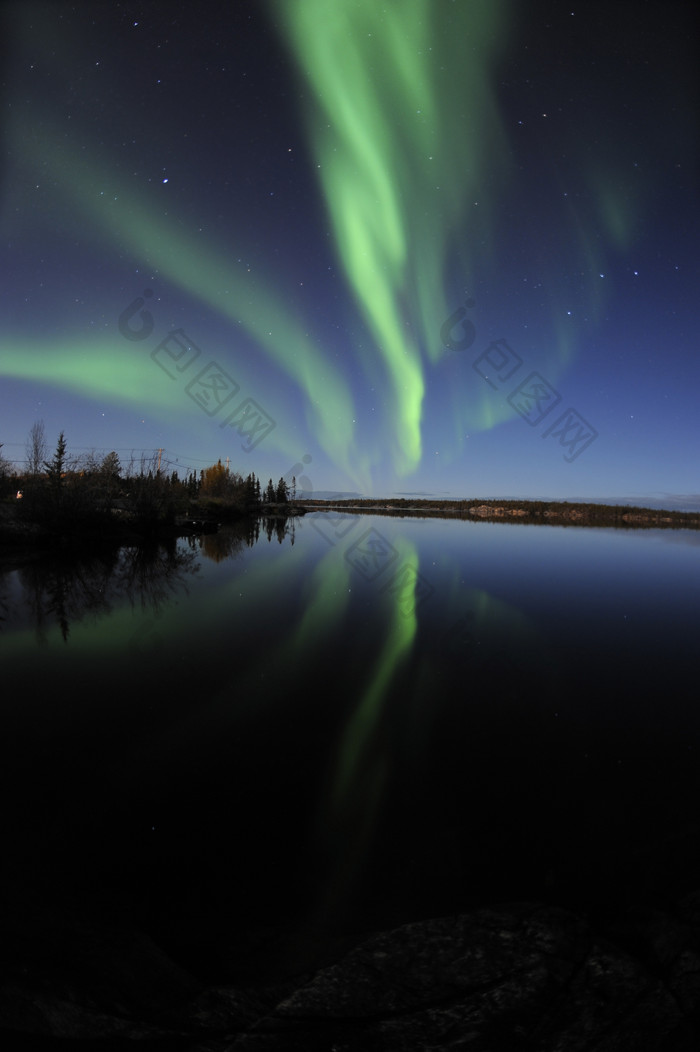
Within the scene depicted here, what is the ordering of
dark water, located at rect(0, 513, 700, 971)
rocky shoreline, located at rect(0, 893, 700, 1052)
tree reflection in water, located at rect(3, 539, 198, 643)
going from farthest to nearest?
tree reflection in water, located at rect(3, 539, 198, 643), dark water, located at rect(0, 513, 700, 971), rocky shoreline, located at rect(0, 893, 700, 1052)

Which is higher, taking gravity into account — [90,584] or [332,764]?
[90,584]

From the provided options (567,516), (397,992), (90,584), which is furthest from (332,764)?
(567,516)

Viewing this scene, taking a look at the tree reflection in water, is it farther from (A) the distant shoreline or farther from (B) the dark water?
(A) the distant shoreline

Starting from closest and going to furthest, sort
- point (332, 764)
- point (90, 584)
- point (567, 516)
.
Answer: point (332, 764)
point (90, 584)
point (567, 516)

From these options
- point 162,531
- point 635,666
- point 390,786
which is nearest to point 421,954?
point 390,786

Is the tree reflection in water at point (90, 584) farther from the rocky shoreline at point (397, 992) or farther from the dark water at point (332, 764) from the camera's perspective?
the rocky shoreline at point (397, 992)

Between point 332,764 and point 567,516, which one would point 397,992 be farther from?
point 567,516

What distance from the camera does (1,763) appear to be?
4.64 meters

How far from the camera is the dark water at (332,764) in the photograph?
3207 mm

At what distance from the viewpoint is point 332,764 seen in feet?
15.9

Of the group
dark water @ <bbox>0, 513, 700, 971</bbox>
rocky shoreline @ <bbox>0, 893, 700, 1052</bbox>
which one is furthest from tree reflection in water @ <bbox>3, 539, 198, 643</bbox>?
rocky shoreline @ <bbox>0, 893, 700, 1052</bbox>

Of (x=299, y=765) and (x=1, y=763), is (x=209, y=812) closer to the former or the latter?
(x=299, y=765)

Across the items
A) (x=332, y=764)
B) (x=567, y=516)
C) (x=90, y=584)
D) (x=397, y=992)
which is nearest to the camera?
(x=397, y=992)

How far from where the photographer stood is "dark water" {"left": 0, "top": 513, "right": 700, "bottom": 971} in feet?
10.5
